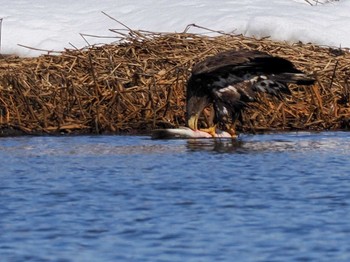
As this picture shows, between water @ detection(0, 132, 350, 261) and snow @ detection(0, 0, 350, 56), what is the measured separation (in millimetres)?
6289

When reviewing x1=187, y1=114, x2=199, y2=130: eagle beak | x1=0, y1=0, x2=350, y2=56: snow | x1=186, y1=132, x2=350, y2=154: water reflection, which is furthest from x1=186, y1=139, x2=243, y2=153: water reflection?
x1=0, y1=0, x2=350, y2=56: snow

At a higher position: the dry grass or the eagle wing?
the eagle wing

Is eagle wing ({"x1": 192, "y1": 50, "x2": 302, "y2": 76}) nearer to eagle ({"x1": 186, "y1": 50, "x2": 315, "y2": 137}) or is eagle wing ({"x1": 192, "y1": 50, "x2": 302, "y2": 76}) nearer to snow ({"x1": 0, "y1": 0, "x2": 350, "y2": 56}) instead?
eagle ({"x1": 186, "y1": 50, "x2": 315, "y2": 137})

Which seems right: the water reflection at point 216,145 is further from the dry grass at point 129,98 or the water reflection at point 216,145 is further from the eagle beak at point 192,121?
the dry grass at point 129,98

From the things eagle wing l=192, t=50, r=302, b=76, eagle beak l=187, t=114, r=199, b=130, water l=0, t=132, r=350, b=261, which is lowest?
water l=0, t=132, r=350, b=261

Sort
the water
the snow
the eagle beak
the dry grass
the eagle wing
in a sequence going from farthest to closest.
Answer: the snow
the dry grass
the eagle beak
the eagle wing
the water

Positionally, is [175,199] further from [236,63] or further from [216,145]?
[236,63]

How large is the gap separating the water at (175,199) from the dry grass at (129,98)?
1.23m

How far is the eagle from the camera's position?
1634 centimetres

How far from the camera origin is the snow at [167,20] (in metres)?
22.7

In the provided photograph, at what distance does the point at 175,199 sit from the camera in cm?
1140

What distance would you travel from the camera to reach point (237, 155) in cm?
1469

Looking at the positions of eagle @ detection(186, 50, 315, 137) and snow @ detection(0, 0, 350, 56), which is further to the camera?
snow @ detection(0, 0, 350, 56)

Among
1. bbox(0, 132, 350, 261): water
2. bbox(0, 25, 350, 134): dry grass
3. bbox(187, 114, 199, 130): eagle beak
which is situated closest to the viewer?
bbox(0, 132, 350, 261): water
